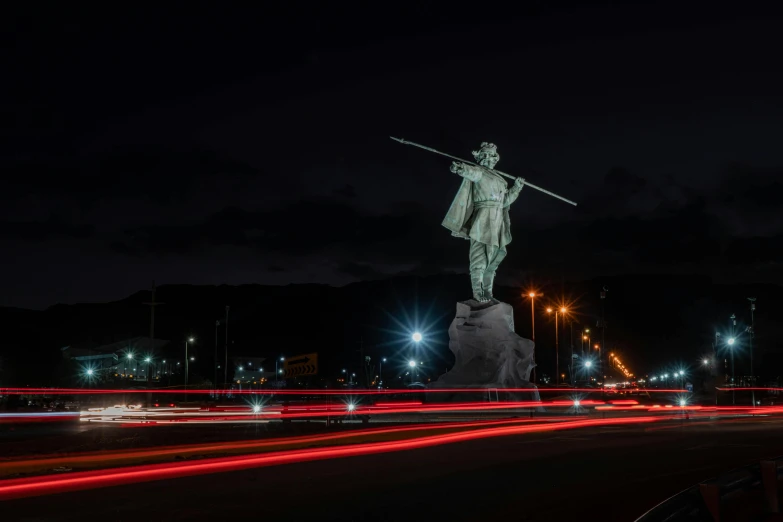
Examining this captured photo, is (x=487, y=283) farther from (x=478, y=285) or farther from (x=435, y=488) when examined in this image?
(x=435, y=488)

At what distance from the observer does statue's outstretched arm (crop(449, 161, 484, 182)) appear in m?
31.5

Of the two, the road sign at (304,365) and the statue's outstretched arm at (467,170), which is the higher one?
the statue's outstretched arm at (467,170)

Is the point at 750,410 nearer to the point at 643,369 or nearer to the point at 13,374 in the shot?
the point at 13,374

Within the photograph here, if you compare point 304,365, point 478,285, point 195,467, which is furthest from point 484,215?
point 195,467

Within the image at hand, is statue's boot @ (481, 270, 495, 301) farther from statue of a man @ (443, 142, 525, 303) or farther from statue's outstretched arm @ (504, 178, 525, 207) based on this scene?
statue's outstretched arm @ (504, 178, 525, 207)

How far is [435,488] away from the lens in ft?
38.9

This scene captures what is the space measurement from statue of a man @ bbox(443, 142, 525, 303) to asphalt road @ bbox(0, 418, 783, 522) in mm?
15843

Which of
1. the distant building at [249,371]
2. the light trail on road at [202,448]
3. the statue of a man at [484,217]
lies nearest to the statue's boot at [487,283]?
the statue of a man at [484,217]

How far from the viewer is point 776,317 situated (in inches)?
7584

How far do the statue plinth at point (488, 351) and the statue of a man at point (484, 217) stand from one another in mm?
996

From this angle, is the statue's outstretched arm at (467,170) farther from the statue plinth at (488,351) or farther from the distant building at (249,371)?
the distant building at (249,371)

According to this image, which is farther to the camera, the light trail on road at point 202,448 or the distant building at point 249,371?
the distant building at point 249,371

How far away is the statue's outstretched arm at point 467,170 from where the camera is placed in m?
31.5

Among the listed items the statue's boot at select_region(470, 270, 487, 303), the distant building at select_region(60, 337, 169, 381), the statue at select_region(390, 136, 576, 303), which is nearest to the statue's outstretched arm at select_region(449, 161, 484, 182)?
the statue at select_region(390, 136, 576, 303)
